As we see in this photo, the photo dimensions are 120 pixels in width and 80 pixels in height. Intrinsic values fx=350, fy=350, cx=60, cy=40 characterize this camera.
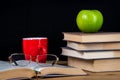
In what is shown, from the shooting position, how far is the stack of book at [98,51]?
4.15 feet

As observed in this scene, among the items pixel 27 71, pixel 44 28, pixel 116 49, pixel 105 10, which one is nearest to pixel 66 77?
pixel 27 71

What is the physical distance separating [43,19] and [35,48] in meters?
0.23

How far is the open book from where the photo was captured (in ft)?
3.52

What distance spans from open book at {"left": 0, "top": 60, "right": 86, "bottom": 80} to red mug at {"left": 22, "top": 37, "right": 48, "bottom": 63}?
0.12m

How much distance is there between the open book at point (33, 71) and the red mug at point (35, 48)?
124mm

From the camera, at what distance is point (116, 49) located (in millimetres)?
1294

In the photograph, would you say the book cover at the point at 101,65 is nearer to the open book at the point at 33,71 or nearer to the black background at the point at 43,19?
the open book at the point at 33,71

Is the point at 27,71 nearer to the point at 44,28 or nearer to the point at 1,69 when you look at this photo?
the point at 1,69

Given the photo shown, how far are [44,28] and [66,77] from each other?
1.38 feet

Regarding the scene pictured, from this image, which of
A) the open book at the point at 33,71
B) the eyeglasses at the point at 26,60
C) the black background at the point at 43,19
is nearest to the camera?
the open book at the point at 33,71

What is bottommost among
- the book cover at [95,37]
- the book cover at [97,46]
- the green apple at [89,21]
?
the book cover at [97,46]

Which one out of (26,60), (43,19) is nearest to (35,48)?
(26,60)

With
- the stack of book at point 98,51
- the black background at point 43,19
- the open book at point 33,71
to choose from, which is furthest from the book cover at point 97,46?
the black background at point 43,19

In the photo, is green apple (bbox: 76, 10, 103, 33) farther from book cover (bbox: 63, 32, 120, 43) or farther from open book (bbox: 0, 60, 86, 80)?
open book (bbox: 0, 60, 86, 80)
